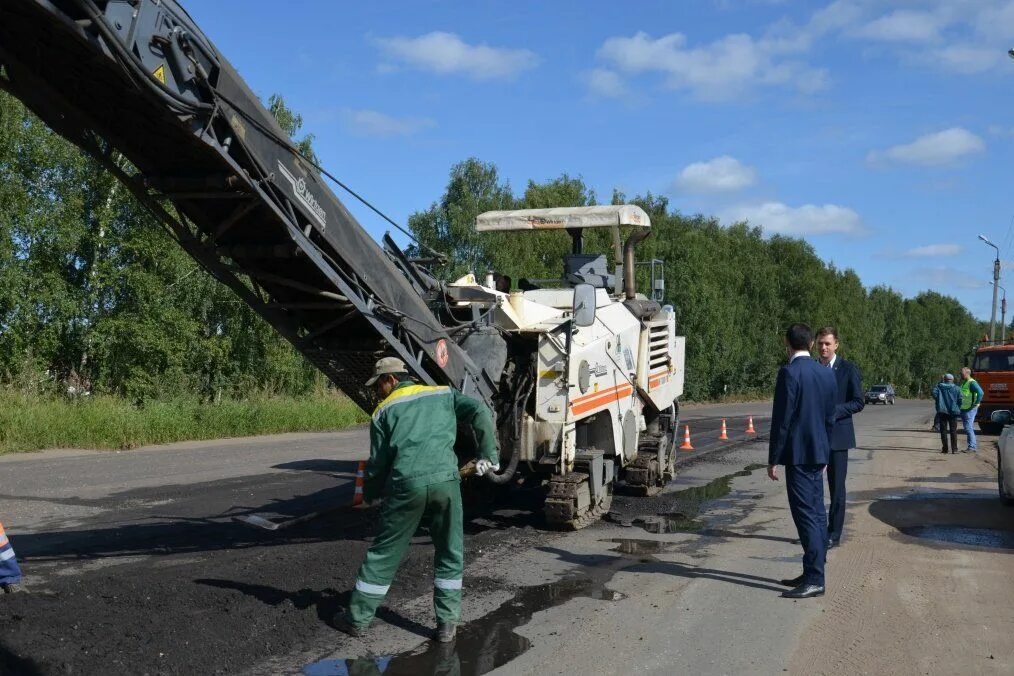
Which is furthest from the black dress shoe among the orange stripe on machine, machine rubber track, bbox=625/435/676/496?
machine rubber track, bbox=625/435/676/496

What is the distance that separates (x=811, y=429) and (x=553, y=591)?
216cm

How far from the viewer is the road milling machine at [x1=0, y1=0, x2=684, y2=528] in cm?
484

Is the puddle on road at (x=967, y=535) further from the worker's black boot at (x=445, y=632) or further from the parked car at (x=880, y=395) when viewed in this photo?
the parked car at (x=880, y=395)

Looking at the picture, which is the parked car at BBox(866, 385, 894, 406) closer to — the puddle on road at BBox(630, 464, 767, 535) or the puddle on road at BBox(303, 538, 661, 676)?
the puddle on road at BBox(630, 464, 767, 535)

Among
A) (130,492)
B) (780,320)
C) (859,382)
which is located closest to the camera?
(859,382)

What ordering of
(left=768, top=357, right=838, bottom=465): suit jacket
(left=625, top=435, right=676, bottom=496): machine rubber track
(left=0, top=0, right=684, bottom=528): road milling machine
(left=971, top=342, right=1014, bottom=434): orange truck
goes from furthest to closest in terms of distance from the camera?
(left=971, top=342, right=1014, bottom=434): orange truck, (left=625, top=435, right=676, bottom=496): machine rubber track, (left=768, top=357, right=838, bottom=465): suit jacket, (left=0, top=0, right=684, bottom=528): road milling machine

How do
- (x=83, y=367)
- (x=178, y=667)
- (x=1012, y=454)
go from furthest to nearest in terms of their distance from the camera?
(x=83, y=367) < (x=1012, y=454) < (x=178, y=667)

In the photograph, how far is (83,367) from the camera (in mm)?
23125

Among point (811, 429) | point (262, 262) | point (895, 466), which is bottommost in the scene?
point (895, 466)

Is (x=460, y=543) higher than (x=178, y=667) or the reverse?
higher

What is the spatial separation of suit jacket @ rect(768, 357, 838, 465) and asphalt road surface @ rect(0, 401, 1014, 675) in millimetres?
979

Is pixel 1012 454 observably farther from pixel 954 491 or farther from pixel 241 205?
pixel 241 205

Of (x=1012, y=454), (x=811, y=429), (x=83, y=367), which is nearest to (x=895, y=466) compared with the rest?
(x=1012, y=454)

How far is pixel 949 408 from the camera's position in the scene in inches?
688
